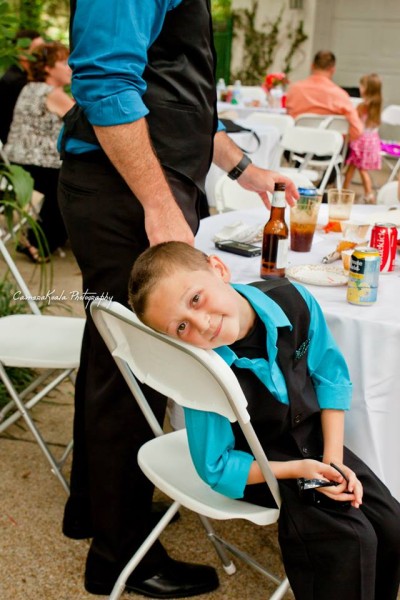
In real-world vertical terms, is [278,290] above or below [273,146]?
above

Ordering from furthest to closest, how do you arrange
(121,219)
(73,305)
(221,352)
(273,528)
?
(73,305) → (273,528) → (121,219) → (221,352)

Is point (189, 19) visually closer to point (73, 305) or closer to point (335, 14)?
point (73, 305)

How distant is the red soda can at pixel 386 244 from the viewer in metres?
2.01

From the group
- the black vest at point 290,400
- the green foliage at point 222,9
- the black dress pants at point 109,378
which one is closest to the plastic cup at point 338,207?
the black dress pants at point 109,378

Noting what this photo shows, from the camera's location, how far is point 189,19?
1.71 meters

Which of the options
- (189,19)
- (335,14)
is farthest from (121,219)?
(335,14)

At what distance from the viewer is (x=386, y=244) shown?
201 centimetres

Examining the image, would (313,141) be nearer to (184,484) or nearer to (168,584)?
(168,584)

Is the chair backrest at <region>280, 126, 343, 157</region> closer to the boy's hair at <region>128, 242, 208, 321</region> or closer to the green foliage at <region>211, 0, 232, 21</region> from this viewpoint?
the boy's hair at <region>128, 242, 208, 321</region>

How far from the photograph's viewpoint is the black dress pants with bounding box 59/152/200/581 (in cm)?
179

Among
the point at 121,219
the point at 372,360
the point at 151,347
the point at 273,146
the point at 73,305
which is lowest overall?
the point at 73,305

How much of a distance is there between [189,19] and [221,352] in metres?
0.78

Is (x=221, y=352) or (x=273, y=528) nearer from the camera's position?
(x=221, y=352)

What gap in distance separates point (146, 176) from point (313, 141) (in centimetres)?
405
